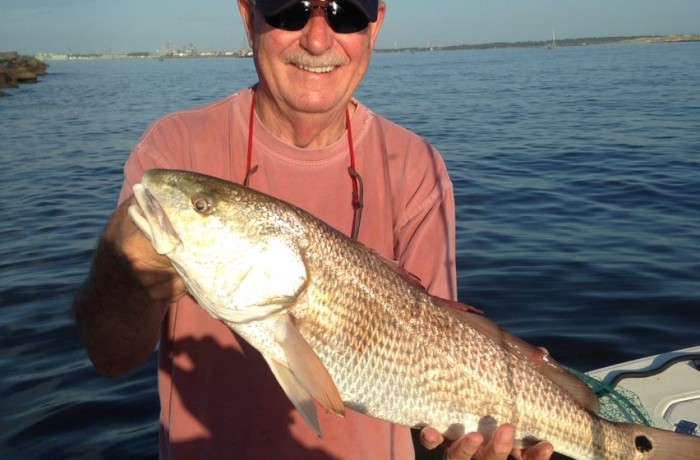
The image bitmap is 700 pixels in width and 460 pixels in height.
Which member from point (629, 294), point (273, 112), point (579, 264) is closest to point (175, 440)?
point (273, 112)

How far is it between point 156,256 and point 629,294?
707 cm

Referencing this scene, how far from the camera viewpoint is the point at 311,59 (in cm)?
301

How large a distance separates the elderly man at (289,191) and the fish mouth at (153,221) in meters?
0.31

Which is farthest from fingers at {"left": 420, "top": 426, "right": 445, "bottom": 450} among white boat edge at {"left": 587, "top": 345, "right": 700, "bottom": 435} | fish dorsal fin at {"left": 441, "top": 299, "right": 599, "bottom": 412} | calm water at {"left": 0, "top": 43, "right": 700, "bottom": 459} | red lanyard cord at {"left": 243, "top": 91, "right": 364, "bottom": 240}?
calm water at {"left": 0, "top": 43, "right": 700, "bottom": 459}

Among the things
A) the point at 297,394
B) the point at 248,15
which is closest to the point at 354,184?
the point at 248,15

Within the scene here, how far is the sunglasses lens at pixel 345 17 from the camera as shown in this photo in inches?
119

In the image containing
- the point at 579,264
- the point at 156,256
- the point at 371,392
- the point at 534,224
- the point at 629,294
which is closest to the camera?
the point at 156,256

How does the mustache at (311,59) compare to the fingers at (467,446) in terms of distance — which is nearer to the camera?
the fingers at (467,446)

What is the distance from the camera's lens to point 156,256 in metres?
2.47

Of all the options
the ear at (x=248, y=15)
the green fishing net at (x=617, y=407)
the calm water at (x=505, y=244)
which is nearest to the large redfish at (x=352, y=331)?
the ear at (x=248, y=15)

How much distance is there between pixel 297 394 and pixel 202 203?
774 mm

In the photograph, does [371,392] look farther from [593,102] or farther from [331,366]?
[593,102]

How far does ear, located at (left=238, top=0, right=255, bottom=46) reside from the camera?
3236mm

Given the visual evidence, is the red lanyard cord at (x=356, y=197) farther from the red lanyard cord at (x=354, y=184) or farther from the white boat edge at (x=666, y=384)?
the white boat edge at (x=666, y=384)
